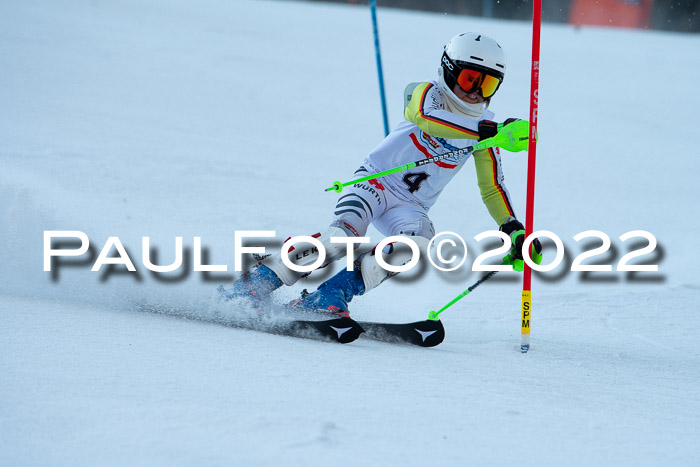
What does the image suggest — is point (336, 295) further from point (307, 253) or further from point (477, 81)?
point (477, 81)

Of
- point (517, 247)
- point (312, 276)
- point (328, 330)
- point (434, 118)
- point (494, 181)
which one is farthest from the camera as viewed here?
point (312, 276)

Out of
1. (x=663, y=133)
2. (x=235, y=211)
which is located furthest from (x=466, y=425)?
(x=663, y=133)

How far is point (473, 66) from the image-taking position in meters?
3.37

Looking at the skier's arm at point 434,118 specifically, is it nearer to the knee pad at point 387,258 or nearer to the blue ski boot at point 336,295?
the knee pad at point 387,258

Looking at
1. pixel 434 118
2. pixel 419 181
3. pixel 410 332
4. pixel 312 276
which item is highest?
pixel 434 118

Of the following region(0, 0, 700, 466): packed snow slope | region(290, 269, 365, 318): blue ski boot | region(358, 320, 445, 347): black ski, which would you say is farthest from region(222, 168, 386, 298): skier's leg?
region(358, 320, 445, 347): black ski

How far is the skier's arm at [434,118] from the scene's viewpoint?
328 centimetres

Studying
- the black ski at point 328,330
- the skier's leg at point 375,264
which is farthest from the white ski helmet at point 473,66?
the black ski at point 328,330

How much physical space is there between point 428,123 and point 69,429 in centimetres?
203

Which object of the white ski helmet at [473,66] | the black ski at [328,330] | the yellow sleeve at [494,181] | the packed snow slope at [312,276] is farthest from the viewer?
the yellow sleeve at [494,181]

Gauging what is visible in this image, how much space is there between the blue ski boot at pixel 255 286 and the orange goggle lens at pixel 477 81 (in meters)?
1.26

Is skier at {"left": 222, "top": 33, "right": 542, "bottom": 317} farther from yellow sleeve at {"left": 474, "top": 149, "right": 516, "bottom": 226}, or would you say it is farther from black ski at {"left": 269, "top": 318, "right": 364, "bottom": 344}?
black ski at {"left": 269, "top": 318, "right": 364, "bottom": 344}

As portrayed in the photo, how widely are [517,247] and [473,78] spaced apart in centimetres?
80

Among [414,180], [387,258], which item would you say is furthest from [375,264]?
[414,180]
